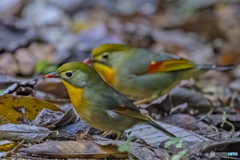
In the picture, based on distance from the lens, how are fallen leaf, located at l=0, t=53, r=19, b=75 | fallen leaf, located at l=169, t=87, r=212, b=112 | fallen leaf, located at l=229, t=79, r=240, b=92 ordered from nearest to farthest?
fallen leaf, located at l=169, t=87, r=212, b=112
fallen leaf, located at l=0, t=53, r=19, b=75
fallen leaf, located at l=229, t=79, r=240, b=92

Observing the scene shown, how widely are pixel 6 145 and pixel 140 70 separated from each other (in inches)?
97.8

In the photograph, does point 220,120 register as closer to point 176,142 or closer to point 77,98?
point 176,142

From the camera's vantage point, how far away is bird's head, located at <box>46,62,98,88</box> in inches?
113

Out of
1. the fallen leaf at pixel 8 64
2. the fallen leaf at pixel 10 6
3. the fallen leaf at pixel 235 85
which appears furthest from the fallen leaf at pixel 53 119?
the fallen leaf at pixel 10 6

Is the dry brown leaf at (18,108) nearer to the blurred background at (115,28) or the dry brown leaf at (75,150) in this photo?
the dry brown leaf at (75,150)

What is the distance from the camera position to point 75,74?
9.50ft

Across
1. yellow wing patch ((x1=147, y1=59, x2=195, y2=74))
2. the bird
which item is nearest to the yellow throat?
the bird

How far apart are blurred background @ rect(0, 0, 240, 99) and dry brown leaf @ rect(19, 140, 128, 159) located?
2.81m

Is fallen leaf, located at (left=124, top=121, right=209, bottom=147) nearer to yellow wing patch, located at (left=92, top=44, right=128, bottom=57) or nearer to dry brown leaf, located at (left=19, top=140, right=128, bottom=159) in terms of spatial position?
dry brown leaf, located at (left=19, top=140, right=128, bottom=159)

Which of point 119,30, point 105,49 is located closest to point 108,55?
point 105,49

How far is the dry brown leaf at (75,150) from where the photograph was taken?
2.59 m

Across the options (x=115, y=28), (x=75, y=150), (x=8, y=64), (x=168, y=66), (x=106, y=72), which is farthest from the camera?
(x=115, y=28)

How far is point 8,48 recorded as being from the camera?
6406mm

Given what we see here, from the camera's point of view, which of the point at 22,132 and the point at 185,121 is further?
the point at 185,121
